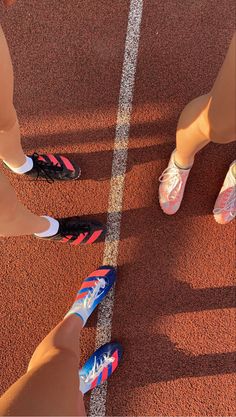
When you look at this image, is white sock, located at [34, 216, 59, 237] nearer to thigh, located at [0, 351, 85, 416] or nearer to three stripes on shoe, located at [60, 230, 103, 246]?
three stripes on shoe, located at [60, 230, 103, 246]

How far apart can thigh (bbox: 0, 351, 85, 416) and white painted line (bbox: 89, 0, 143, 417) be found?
72 cm

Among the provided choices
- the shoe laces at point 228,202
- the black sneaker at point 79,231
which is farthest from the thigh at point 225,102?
the black sneaker at point 79,231

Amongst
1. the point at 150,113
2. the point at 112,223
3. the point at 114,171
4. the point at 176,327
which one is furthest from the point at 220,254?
the point at 150,113

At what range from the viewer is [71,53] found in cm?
260

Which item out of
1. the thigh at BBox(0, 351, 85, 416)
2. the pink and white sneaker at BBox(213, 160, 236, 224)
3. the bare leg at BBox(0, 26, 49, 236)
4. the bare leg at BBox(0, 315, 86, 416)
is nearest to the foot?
the bare leg at BBox(0, 26, 49, 236)

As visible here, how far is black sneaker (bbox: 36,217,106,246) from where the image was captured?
2266 millimetres

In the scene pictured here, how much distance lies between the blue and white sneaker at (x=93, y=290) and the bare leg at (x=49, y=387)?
1.44 feet

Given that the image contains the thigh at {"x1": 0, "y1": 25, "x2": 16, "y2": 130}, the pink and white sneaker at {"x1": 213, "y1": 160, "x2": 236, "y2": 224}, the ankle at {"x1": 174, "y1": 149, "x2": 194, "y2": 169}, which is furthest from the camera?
the pink and white sneaker at {"x1": 213, "y1": 160, "x2": 236, "y2": 224}

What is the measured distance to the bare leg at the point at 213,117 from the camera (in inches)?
52.3

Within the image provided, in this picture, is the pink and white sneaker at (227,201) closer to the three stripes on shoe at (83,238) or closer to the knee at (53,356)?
the three stripes on shoe at (83,238)

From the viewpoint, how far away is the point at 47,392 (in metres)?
1.29

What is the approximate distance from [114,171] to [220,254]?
2.81 ft

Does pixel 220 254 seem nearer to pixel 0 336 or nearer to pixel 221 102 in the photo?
pixel 221 102

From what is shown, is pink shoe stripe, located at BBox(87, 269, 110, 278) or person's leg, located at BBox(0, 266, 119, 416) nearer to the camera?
person's leg, located at BBox(0, 266, 119, 416)
